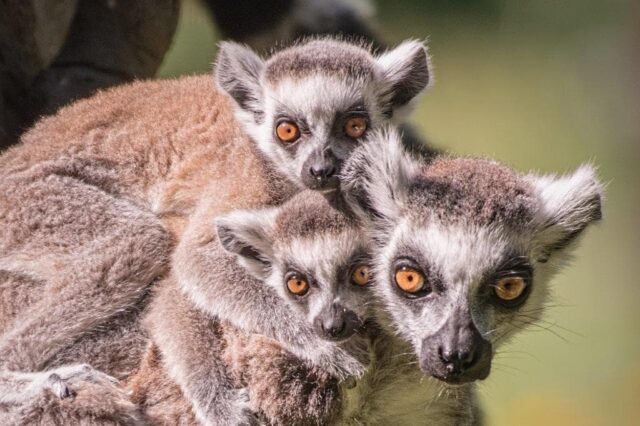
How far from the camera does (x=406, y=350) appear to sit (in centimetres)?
346

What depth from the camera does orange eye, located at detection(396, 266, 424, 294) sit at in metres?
3.31

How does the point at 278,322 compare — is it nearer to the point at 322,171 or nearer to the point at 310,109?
the point at 322,171

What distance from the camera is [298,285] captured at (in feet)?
11.7

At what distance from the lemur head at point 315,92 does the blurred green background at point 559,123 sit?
2579 mm

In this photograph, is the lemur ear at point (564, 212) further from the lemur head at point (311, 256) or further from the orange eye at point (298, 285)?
the orange eye at point (298, 285)

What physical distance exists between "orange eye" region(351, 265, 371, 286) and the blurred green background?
385 cm

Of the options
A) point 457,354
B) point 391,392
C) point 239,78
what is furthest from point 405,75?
point 457,354

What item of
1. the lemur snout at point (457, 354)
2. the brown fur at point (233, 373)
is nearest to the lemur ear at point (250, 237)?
the brown fur at point (233, 373)

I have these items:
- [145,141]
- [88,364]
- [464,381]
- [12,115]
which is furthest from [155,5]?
[464,381]

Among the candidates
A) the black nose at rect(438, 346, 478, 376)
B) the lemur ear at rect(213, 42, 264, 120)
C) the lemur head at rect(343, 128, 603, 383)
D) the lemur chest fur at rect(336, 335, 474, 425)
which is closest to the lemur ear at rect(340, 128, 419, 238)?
Answer: the lemur head at rect(343, 128, 603, 383)

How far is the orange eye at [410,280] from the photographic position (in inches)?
130

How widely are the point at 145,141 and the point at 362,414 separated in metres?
1.75

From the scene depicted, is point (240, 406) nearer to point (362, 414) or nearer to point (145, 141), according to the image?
point (362, 414)

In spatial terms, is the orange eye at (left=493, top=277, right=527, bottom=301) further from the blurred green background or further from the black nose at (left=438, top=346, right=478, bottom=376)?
the blurred green background
